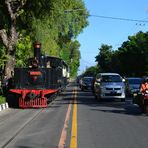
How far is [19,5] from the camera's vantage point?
3628 cm

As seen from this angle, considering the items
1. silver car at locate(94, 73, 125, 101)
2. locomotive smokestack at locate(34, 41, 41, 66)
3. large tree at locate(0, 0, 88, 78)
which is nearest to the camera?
locomotive smokestack at locate(34, 41, 41, 66)

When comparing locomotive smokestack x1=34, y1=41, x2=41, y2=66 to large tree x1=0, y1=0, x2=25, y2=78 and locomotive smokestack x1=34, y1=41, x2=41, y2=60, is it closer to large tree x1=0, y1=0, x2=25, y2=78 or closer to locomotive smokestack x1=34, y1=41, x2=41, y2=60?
locomotive smokestack x1=34, y1=41, x2=41, y2=60

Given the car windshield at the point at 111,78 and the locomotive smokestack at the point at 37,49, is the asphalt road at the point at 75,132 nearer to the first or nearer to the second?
the locomotive smokestack at the point at 37,49

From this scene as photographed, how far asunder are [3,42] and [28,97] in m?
9.74

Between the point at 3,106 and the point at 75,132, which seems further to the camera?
the point at 3,106

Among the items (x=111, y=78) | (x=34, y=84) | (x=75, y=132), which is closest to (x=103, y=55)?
(x=111, y=78)

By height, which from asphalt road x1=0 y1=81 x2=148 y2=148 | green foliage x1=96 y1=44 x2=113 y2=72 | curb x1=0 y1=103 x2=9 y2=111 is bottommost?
asphalt road x1=0 y1=81 x2=148 y2=148

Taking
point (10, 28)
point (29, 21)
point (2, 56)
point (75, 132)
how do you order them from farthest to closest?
1. point (29, 21)
2. point (2, 56)
3. point (10, 28)
4. point (75, 132)

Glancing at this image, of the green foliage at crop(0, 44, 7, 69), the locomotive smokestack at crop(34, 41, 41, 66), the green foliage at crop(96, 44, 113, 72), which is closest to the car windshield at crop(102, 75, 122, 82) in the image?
the locomotive smokestack at crop(34, 41, 41, 66)

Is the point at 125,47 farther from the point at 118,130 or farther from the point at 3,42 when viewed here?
the point at 118,130

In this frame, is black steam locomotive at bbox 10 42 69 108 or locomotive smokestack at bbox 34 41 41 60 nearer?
black steam locomotive at bbox 10 42 69 108

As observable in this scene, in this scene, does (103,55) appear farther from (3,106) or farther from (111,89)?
(3,106)

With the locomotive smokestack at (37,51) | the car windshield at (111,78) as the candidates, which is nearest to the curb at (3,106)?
the locomotive smokestack at (37,51)

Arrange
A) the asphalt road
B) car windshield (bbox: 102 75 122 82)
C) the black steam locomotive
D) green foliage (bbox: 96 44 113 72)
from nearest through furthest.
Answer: the asphalt road
the black steam locomotive
car windshield (bbox: 102 75 122 82)
green foliage (bbox: 96 44 113 72)
